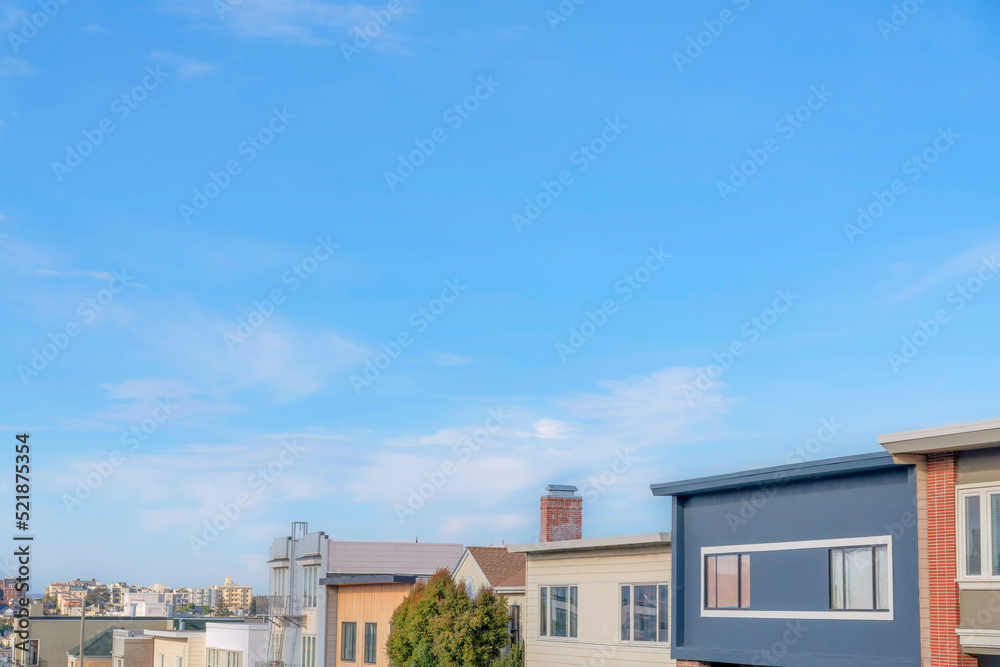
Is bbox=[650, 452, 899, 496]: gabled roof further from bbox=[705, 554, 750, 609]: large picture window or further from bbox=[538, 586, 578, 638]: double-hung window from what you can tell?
bbox=[538, 586, 578, 638]: double-hung window

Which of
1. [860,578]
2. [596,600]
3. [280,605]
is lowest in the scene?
[280,605]

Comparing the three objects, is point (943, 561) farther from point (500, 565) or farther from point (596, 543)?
point (500, 565)

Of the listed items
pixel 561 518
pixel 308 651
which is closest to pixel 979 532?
pixel 561 518

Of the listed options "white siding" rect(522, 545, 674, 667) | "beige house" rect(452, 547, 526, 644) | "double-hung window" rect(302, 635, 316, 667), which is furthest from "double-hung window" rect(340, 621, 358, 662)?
"white siding" rect(522, 545, 674, 667)

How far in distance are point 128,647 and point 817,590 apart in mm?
62792

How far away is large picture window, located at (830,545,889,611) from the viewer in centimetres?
2395

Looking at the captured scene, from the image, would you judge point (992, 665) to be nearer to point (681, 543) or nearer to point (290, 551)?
point (681, 543)

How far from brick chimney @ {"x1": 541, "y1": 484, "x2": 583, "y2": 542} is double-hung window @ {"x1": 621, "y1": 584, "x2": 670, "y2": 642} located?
5.68 metres

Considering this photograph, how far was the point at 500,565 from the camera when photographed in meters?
41.2

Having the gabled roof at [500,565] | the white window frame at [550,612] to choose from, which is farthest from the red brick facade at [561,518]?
the gabled roof at [500,565]

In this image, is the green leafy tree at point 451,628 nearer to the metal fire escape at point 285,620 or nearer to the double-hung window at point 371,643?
the double-hung window at point 371,643

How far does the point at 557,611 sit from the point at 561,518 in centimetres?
365

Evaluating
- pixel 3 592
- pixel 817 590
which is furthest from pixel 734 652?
pixel 3 592

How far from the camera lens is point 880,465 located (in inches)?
933
